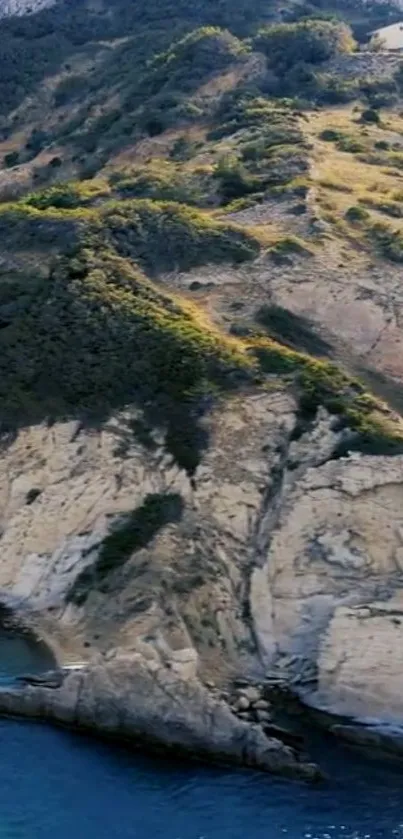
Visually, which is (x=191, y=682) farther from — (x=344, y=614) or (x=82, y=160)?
(x=82, y=160)

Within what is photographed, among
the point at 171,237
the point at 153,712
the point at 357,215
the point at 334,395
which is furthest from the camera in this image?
the point at 357,215

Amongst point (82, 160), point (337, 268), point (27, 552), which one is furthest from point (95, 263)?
point (82, 160)

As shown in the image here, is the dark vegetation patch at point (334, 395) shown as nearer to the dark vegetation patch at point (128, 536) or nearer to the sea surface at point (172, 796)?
the dark vegetation patch at point (128, 536)

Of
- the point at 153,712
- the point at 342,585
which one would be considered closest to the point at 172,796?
the point at 153,712

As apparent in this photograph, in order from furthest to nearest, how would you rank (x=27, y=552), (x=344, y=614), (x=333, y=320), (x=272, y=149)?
1. (x=272, y=149)
2. (x=333, y=320)
3. (x=27, y=552)
4. (x=344, y=614)

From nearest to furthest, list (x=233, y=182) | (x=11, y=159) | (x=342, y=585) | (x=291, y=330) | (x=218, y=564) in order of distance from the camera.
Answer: (x=342, y=585) → (x=218, y=564) → (x=291, y=330) → (x=233, y=182) → (x=11, y=159)

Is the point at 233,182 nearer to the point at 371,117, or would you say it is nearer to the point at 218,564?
the point at 371,117

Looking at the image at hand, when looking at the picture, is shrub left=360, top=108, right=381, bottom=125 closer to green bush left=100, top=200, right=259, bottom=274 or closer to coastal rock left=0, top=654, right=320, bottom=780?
green bush left=100, top=200, right=259, bottom=274

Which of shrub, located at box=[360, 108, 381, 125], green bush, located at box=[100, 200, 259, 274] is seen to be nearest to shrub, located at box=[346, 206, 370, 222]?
green bush, located at box=[100, 200, 259, 274]
